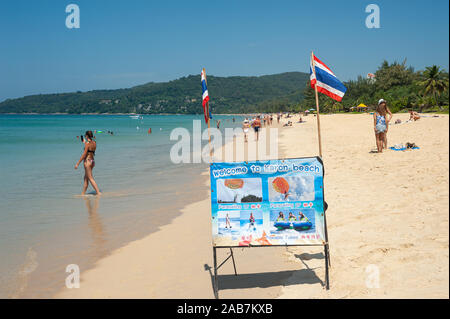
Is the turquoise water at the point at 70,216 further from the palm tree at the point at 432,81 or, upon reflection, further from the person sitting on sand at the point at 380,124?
the palm tree at the point at 432,81

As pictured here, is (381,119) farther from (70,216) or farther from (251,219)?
(70,216)

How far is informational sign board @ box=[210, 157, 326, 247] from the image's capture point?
4562mm

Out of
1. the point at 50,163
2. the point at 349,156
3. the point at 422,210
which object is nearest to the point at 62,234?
the point at 422,210

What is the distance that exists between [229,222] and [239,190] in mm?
409

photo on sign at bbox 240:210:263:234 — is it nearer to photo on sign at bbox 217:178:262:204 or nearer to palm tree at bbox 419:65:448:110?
photo on sign at bbox 217:178:262:204

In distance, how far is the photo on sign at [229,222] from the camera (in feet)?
15.0

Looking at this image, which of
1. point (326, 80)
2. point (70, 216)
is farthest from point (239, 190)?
point (70, 216)

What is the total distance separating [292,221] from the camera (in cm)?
457

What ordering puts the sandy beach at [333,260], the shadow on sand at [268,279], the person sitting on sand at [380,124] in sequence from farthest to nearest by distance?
the person sitting on sand at [380,124] < the shadow on sand at [268,279] < the sandy beach at [333,260]

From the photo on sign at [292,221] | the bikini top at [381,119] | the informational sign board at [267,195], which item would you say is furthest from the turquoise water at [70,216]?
the bikini top at [381,119]

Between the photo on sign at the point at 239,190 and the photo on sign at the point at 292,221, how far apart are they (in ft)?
0.99

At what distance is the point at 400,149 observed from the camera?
1243 centimetres

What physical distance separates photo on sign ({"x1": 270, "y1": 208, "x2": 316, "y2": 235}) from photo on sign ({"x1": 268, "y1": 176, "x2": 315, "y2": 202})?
15 centimetres

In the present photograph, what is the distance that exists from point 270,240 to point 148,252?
8.13 feet
